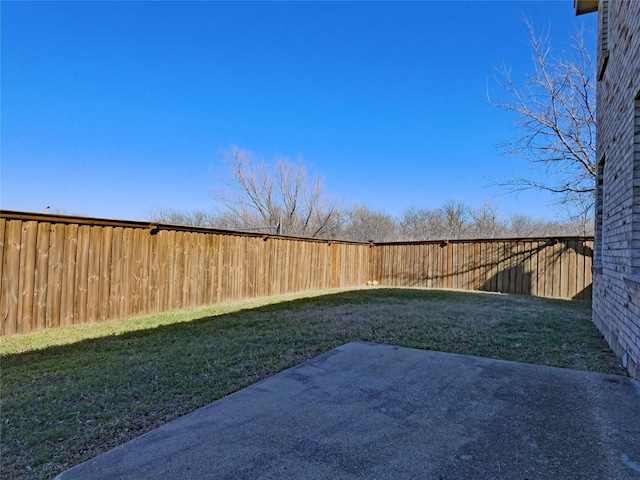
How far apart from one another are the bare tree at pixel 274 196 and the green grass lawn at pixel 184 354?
1285 centimetres

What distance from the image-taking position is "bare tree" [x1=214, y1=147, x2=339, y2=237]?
19359mm

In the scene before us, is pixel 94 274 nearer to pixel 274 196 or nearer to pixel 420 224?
pixel 274 196

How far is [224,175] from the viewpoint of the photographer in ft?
63.5

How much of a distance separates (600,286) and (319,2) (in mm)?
8529

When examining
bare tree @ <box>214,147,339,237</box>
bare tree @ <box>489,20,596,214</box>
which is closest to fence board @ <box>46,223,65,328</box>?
bare tree @ <box>489,20,596,214</box>

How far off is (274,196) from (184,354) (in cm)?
1635

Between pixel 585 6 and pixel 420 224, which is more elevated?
pixel 585 6

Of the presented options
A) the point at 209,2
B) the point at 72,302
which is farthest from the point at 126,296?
the point at 209,2

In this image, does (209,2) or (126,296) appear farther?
(209,2)

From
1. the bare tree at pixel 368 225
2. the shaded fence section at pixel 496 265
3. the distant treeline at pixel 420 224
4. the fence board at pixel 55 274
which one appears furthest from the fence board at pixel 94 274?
the bare tree at pixel 368 225

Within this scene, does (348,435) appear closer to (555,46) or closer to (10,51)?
(10,51)

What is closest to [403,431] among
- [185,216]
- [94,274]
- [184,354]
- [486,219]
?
[184,354]

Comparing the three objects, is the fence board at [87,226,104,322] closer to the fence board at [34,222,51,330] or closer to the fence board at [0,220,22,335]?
the fence board at [34,222,51,330]

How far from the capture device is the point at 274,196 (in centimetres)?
1964
